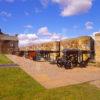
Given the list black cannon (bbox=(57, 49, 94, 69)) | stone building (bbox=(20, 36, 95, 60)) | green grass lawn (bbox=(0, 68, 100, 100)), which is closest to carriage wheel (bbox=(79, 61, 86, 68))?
black cannon (bbox=(57, 49, 94, 69))

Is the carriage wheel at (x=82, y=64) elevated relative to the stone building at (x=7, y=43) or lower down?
lower down

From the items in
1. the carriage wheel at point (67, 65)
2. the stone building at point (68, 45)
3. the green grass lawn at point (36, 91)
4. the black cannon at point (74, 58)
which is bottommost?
the green grass lawn at point (36, 91)

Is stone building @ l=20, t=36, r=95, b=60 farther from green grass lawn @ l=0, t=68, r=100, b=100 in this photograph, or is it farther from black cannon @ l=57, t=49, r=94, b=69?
green grass lawn @ l=0, t=68, r=100, b=100

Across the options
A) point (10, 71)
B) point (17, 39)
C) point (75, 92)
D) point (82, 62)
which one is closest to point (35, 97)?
point (75, 92)

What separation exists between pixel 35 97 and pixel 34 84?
1925 mm

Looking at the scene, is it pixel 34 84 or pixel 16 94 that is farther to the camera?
pixel 34 84

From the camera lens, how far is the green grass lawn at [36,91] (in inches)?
364

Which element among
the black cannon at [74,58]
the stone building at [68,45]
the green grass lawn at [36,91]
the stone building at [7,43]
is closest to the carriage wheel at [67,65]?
the black cannon at [74,58]

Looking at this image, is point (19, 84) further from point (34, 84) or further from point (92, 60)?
point (92, 60)

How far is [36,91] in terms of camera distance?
1005 centimetres

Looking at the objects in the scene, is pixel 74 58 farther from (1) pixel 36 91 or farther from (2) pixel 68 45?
(1) pixel 36 91

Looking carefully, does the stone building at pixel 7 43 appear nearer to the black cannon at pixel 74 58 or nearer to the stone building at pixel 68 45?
the stone building at pixel 68 45

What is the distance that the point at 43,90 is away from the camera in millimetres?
10219

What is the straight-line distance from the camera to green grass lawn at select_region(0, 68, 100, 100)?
30.3 ft
